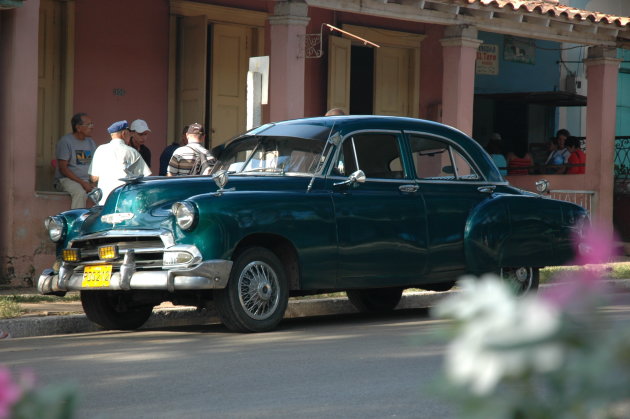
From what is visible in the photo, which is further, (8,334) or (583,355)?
(8,334)

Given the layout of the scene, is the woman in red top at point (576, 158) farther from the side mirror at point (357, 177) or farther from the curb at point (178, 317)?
the side mirror at point (357, 177)

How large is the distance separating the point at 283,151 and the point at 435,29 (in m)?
10.1

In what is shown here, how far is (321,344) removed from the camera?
27.0 ft

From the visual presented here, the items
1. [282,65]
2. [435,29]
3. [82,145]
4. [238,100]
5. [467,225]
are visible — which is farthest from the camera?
[435,29]

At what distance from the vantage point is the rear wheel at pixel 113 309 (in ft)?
31.1

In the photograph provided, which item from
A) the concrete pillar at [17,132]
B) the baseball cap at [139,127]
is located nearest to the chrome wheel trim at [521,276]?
the baseball cap at [139,127]

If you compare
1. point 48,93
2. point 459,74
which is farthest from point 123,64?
point 459,74

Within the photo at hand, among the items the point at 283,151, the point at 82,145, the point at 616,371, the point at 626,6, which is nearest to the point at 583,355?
the point at 616,371

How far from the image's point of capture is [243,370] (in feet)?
22.4

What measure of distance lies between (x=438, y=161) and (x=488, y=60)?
33.7 feet

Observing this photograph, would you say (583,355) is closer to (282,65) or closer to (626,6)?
(282,65)

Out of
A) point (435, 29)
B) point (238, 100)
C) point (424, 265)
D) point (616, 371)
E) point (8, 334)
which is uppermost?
point (435, 29)

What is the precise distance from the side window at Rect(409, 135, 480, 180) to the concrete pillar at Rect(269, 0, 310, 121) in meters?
3.98

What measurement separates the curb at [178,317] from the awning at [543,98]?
25.1ft
